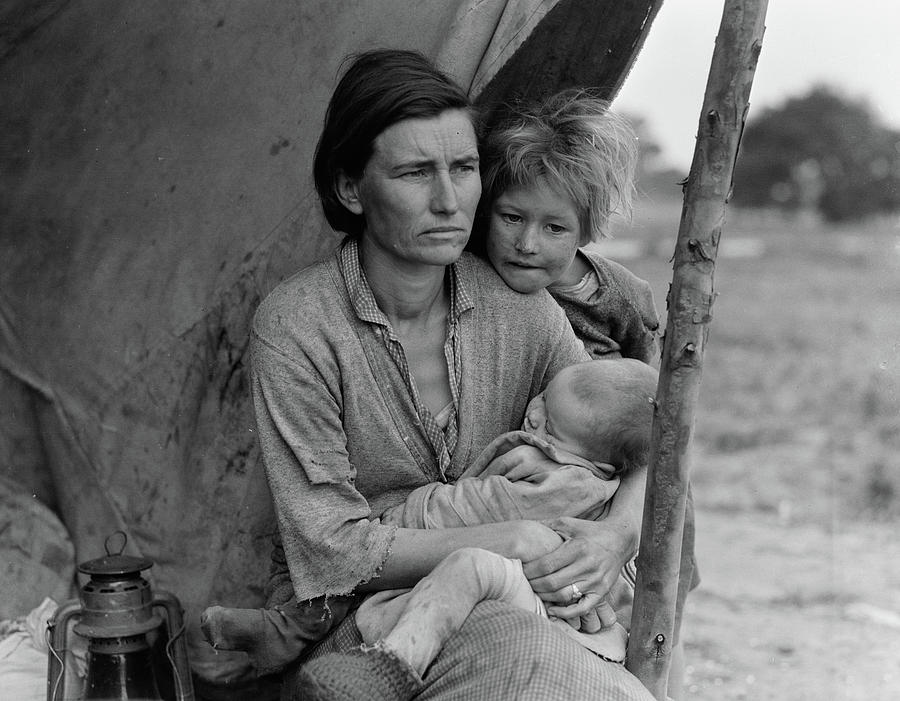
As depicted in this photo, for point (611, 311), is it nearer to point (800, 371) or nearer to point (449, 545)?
point (449, 545)

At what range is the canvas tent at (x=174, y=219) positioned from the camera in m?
3.00

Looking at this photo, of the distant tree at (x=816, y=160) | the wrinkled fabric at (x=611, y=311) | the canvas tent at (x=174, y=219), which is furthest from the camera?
the distant tree at (x=816, y=160)

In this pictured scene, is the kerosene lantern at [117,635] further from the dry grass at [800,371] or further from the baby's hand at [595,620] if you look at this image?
the dry grass at [800,371]

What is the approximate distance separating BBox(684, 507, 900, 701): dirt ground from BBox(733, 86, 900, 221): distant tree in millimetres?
9776

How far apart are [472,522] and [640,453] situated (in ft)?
1.21

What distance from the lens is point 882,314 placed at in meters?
10.6

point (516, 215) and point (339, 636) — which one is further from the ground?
Result: point (516, 215)

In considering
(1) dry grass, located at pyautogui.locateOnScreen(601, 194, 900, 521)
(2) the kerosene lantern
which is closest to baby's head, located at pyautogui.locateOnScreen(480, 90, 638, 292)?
(2) the kerosene lantern

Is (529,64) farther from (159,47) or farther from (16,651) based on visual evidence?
(16,651)

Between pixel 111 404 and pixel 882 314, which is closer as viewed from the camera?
pixel 111 404

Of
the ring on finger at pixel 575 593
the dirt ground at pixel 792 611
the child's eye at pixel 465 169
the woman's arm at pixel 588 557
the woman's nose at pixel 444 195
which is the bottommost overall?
the dirt ground at pixel 792 611

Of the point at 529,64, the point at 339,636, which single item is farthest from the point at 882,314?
the point at 339,636

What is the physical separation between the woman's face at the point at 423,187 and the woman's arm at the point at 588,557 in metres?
0.60

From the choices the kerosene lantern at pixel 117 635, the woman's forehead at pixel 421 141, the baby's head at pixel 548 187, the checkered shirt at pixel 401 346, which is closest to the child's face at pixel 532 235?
the baby's head at pixel 548 187
